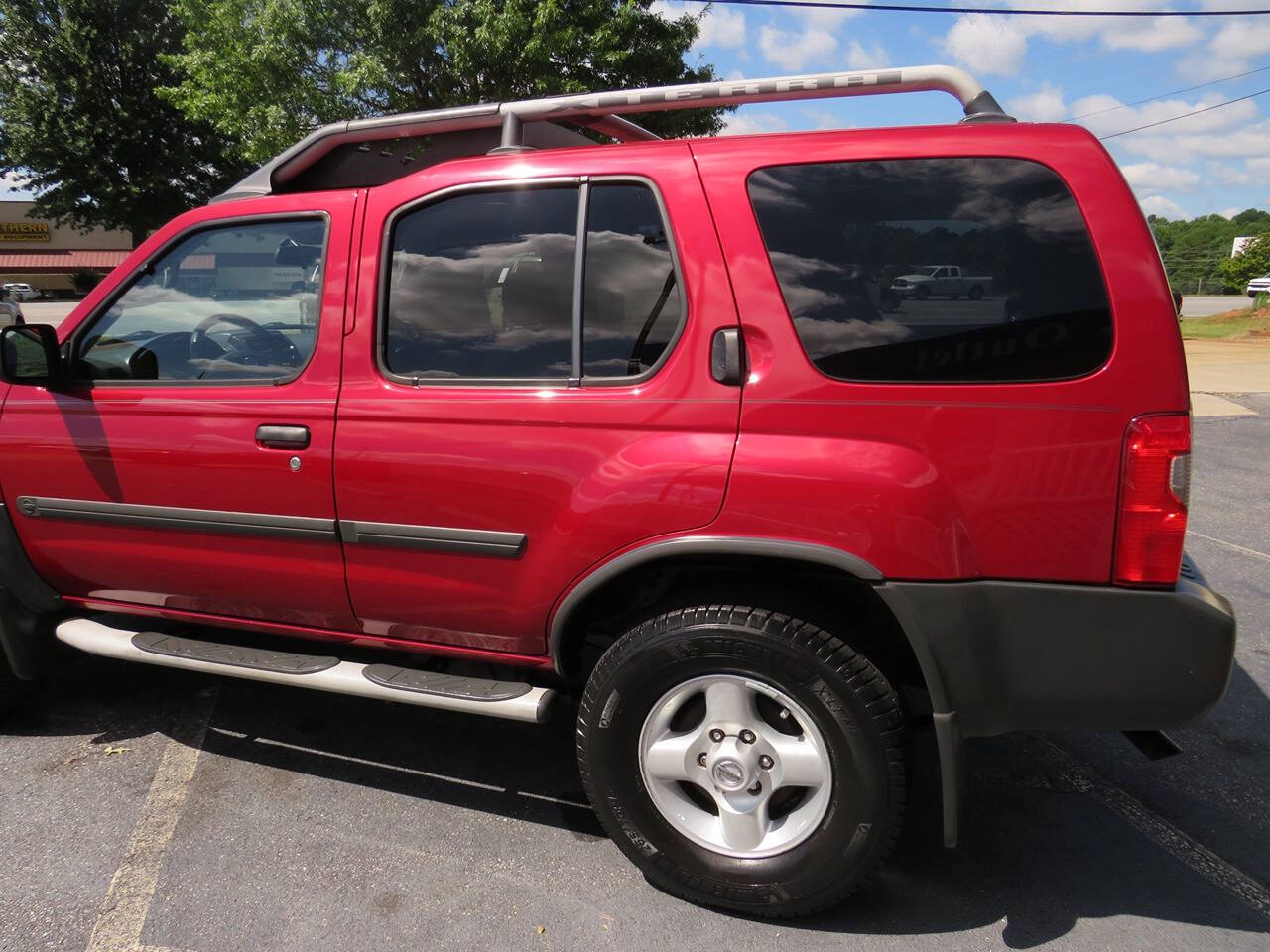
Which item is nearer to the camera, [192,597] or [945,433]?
[945,433]

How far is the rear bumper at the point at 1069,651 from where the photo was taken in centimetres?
202

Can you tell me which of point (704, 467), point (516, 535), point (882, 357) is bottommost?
point (516, 535)

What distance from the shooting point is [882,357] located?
211 cm

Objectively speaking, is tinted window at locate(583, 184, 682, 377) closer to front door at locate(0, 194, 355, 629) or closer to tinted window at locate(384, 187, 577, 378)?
tinted window at locate(384, 187, 577, 378)

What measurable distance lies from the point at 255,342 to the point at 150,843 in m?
1.57

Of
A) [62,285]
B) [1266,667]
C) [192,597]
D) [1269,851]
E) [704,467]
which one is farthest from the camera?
[62,285]

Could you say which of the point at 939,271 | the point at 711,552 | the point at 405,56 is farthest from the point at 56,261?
the point at 939,271

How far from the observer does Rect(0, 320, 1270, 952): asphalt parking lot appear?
2.32 meters

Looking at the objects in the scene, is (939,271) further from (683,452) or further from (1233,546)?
(1233,546)

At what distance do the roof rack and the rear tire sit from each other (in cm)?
143

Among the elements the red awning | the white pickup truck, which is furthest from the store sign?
the white pickup truck

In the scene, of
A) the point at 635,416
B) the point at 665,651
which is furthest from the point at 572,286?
the point at 665,651

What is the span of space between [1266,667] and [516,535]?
3.49 m

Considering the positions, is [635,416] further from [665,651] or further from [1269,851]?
[1269,851]
